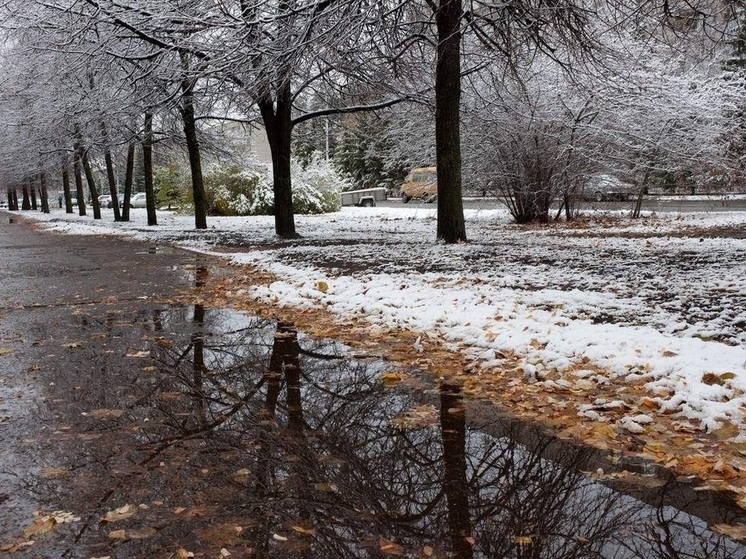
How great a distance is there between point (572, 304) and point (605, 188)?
15109mm

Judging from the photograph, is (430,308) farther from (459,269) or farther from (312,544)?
(312,544)

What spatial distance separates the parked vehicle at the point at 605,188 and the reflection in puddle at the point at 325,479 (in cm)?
1665

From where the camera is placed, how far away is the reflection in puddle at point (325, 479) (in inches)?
100.0

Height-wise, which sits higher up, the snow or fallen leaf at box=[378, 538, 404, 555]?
→ the snow

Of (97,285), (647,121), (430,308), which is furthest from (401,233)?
(430,308)

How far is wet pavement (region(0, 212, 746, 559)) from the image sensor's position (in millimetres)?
2557

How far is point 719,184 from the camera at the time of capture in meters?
23.0

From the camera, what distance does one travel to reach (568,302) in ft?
22.4

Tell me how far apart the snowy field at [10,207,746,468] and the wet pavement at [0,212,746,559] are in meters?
0.89

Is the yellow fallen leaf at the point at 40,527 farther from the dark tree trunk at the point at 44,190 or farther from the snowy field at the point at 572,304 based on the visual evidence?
the dark tree trunk at the point at 44,190

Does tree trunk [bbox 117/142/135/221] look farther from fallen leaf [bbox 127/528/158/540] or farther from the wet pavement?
fallen leaf [bbox 127/528/158/540]

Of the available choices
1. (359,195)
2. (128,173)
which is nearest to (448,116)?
(128,173)

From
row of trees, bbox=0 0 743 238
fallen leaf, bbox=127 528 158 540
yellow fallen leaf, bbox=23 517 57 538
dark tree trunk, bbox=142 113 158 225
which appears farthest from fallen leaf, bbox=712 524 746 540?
dark tree trunk, bbox=142 113 158 225

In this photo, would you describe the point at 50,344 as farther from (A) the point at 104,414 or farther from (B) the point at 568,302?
(B) the point at 568,302
